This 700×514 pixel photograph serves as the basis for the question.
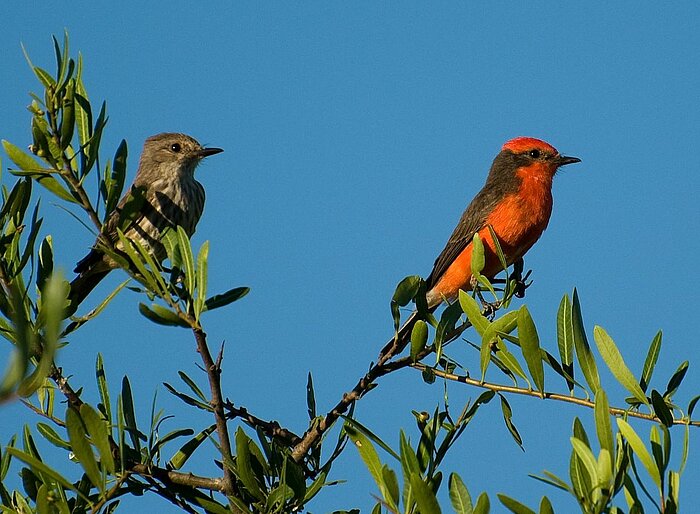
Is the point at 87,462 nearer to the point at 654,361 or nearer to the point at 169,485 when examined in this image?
the point at 169,485

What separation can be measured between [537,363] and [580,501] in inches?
30.8

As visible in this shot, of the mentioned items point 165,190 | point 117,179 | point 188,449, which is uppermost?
point 165,190

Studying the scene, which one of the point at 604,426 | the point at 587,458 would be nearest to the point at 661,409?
the point at 604,426

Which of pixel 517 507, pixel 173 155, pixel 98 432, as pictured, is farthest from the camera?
pixel 173 155

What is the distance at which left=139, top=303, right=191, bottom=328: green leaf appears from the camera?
2.29 meters

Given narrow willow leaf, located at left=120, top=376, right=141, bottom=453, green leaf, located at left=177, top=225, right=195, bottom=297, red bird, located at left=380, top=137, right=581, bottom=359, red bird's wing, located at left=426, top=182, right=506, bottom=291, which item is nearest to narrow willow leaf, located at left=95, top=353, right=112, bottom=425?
narrow willow leaf, located at left=120, top=376, right=141, bottom=453

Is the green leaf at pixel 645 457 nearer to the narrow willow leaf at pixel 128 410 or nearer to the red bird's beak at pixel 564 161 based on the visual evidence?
the narrow willow leaf at pixel 128 410

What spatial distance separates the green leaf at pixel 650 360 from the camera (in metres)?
2.91

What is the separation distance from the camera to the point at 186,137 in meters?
8.71

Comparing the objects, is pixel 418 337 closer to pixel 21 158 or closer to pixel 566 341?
pixel 566 341

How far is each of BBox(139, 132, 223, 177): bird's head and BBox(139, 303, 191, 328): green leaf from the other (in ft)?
19.8

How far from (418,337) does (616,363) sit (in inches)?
33.9

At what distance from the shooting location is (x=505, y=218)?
25.4ft

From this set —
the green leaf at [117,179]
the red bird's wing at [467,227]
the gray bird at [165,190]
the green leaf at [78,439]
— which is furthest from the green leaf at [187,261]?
the red bird's wing at [467,227]
